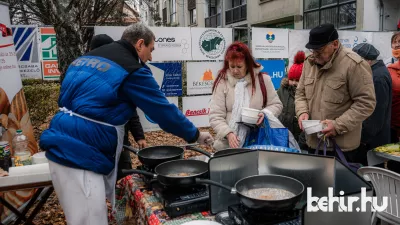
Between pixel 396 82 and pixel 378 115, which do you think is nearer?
pixel 378 115

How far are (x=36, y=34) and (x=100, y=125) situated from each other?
16.4ft

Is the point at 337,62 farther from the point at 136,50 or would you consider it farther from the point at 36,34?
the point at 36,34

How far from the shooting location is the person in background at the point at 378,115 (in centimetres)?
304

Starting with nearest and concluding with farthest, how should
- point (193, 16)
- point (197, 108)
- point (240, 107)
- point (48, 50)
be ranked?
point (240, 107) < point (197, 108) < point (48, 50) < point (193, 16)

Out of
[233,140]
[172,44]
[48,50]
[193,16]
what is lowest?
[233,140]

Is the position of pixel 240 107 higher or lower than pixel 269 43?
lower

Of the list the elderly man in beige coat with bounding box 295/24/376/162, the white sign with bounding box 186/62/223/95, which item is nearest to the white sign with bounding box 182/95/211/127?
the white sign with bounding box 186/62/223/95

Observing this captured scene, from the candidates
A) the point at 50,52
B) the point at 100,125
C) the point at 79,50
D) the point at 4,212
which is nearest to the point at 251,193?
the point at 100,125

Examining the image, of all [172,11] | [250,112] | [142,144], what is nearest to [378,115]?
[250,112]

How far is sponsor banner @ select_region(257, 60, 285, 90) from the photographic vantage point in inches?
245

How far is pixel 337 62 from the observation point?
8.34 ft

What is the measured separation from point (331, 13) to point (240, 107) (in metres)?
11.9

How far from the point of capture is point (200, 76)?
570 cm

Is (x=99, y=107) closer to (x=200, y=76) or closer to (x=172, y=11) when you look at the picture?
(x=200, y=76)
